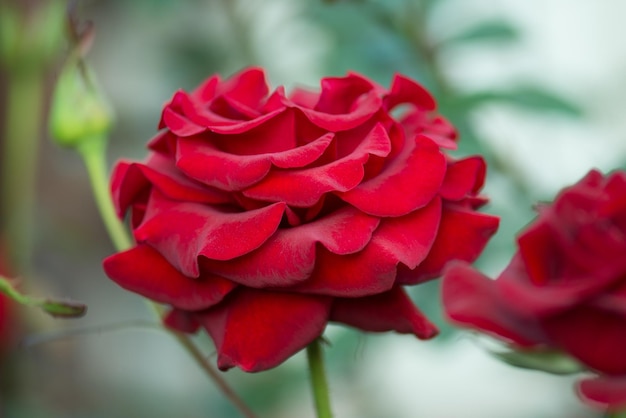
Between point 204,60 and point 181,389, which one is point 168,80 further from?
point 181,389

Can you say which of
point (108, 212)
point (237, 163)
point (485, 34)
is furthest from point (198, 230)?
point (485, 34)

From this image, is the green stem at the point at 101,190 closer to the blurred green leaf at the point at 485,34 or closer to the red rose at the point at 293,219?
the red rose at the point at 293,219

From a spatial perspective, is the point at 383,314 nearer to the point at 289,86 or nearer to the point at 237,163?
the point at 237,163

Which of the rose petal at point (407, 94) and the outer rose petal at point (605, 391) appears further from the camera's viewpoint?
the rose petal at point (407, 94)

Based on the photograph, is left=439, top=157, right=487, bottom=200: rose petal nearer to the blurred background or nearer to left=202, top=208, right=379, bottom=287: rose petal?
left=202, top=208, right=379, bottom=287: rose petal

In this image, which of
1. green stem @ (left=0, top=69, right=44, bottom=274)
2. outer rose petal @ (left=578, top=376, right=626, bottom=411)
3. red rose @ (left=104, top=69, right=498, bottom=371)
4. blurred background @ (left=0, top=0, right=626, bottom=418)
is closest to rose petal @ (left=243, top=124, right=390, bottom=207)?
red rose @ (left=104, top=69, right=498, bottom=371)

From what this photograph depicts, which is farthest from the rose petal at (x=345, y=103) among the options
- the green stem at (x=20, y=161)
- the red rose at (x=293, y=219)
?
the green stem at (x=20, y=161)

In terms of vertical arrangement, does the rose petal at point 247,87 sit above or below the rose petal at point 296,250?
above
